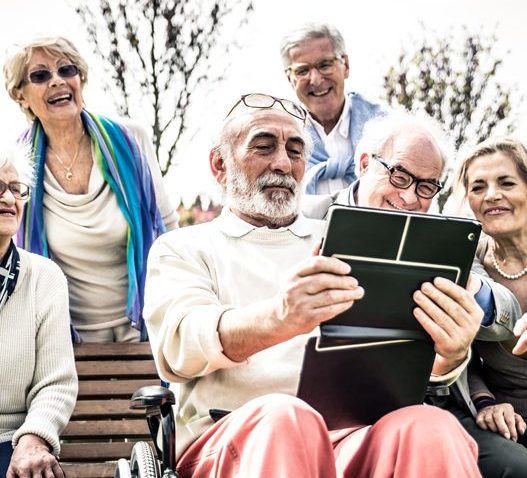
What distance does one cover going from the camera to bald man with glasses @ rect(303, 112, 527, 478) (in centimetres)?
275

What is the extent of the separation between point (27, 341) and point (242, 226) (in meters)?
0.87

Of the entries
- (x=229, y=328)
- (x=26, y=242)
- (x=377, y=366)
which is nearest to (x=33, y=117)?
(x=26, y=242)

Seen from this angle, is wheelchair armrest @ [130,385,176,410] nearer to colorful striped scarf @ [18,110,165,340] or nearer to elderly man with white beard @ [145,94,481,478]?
elderly man with white beard @ [145,94,481,478]

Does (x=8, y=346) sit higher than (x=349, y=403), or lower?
lower

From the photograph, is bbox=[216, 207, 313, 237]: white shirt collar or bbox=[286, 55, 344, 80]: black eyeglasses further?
bbox=[286, 55, 344, 80]: black eyeglasses

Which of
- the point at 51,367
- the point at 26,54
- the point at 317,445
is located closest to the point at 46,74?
the point at 26,54

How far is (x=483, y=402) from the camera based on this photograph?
296 cm

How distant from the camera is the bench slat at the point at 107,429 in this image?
11.0 feet

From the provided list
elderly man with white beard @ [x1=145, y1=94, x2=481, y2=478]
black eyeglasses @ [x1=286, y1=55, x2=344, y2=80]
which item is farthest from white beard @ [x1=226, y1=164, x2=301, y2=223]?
black eyeglasses @ [x1=286, y1=55, x2=344, y2=80]

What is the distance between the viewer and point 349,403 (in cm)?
226

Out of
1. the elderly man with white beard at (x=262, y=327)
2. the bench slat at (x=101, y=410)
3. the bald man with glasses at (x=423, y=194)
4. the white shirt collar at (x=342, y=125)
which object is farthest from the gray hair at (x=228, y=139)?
the white shirt collar at (x=342, y=125)

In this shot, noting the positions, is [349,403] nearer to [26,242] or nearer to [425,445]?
[425,445]

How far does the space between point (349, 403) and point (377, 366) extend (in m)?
0.14

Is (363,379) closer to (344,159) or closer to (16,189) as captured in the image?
(16,189)
